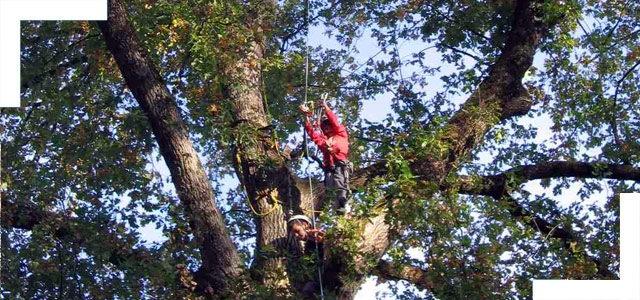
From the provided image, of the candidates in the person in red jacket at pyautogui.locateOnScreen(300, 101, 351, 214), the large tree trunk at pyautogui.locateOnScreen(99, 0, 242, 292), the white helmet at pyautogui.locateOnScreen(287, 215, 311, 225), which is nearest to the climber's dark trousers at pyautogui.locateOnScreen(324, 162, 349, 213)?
the person in red jacket at pyautogui.locateOnScreen(300, 101, 351, 214)

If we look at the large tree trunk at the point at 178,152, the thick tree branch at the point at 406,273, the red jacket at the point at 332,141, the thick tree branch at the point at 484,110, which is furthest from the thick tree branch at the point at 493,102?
the large tree trunk at the point at 178,152

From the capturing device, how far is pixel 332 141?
9.67m

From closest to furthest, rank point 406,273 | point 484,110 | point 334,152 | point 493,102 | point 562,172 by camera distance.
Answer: point 334,152 < point 406,273 < point 484,110 < point 493,102 < point 562,172

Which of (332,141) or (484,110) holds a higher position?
(484,110)

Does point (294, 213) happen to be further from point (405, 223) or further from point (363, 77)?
point (363, 77)

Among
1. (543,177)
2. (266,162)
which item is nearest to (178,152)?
(266,162)

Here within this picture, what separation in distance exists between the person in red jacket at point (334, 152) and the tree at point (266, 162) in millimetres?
281

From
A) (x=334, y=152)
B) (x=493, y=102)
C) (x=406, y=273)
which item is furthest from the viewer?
(x=493, y=102)

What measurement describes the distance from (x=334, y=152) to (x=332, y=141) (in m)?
0.11

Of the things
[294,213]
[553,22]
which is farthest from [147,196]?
[553,22]

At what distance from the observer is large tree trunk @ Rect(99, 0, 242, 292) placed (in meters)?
9.23

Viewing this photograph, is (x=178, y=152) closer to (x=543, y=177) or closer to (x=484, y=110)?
(x=484, y=110)

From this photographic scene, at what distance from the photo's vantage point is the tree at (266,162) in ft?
30.3

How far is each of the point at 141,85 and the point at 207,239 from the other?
4.94 feet
